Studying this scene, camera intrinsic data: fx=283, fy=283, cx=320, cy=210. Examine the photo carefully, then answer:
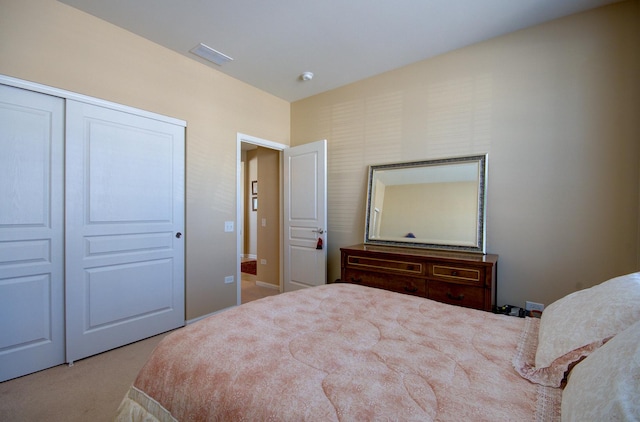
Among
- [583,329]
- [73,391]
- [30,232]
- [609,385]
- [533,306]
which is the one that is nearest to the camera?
[609,385]

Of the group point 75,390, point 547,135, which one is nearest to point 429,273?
point 547,135

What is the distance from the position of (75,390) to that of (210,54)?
310 cm

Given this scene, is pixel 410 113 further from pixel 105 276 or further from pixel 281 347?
pixel 105 276

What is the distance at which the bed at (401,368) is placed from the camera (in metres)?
0.71

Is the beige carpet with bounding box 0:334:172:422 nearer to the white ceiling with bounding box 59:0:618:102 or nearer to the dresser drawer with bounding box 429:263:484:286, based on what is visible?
the dresser drawer with bounding box 429:263:484:286

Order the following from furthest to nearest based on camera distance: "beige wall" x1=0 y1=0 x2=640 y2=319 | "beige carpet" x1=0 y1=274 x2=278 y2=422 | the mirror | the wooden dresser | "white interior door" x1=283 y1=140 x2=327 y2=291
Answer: "white interior door" x1=283 y1=140 x2=327 y2=291 < the mirror < the wooden dresser < "beige wall" x1=0 y1=0 x2=640 y2=319 < "beige carpet" x1=0 y1=274 x2=278 y2=422

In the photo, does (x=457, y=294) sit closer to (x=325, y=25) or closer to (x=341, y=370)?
(x=341, y=370)

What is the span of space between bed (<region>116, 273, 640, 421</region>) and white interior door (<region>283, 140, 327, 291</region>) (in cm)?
228

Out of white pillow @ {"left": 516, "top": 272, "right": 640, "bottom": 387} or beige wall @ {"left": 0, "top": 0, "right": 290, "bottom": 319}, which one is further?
beige wall @ {"left": 0, "top": 0, "right": 290, "bottom": 319}

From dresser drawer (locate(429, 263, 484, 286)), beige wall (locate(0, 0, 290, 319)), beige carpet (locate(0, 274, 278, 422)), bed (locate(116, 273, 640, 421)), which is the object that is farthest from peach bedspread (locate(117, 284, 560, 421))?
beige wall (locate(0, 0, 290, 319))

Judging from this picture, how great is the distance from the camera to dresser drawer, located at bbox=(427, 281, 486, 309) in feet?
7.57

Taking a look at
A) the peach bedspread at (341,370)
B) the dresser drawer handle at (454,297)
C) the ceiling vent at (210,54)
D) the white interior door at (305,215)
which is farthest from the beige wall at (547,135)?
the ceiling vent at (210,54)

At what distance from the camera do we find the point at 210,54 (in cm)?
297

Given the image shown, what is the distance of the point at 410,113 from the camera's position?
125 inches
